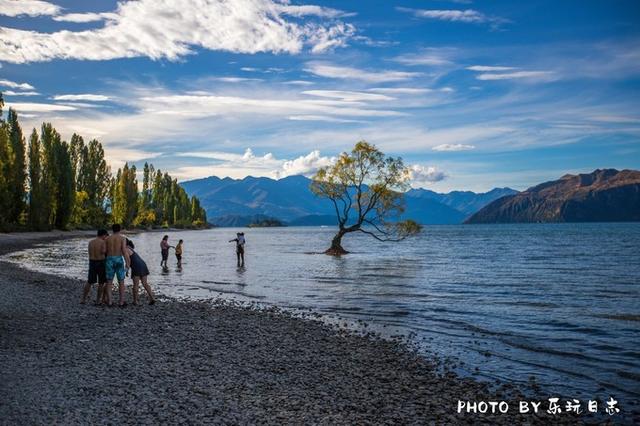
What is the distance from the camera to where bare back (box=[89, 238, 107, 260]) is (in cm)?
2097

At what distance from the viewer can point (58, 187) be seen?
97.9 metres

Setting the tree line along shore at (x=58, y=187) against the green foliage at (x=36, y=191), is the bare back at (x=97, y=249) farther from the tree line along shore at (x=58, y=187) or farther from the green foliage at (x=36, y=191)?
the green foliage at (x=36, y=191)

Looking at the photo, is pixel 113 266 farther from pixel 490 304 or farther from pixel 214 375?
pixel 490 304

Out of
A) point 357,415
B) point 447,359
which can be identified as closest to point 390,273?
point 447,359

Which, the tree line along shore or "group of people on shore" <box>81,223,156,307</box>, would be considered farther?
the tree line along shore

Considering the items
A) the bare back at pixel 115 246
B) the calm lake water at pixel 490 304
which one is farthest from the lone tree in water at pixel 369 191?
the bare back at pixel 115 246

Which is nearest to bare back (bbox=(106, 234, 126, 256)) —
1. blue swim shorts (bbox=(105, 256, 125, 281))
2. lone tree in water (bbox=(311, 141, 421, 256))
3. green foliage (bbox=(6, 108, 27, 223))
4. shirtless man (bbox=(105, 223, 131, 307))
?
shirtless man (bbox=(105, 223, 131, 307))

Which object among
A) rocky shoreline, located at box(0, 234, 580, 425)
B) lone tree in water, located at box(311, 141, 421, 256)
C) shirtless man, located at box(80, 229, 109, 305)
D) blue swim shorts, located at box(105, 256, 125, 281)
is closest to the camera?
rocky shoreline, located at box(0, 234, 580, 425)

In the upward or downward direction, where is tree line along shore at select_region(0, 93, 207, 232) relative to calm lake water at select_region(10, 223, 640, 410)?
upward

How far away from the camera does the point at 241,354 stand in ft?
45.2

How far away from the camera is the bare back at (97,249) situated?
68.8 feet

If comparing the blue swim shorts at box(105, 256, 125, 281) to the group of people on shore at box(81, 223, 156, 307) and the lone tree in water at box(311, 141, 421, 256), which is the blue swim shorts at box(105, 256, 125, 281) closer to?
the group of people on shore at box(81, 223, 156, 307)

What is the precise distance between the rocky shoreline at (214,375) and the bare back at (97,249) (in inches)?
121

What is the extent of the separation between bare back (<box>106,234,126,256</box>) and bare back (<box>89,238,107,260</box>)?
0.86ft
